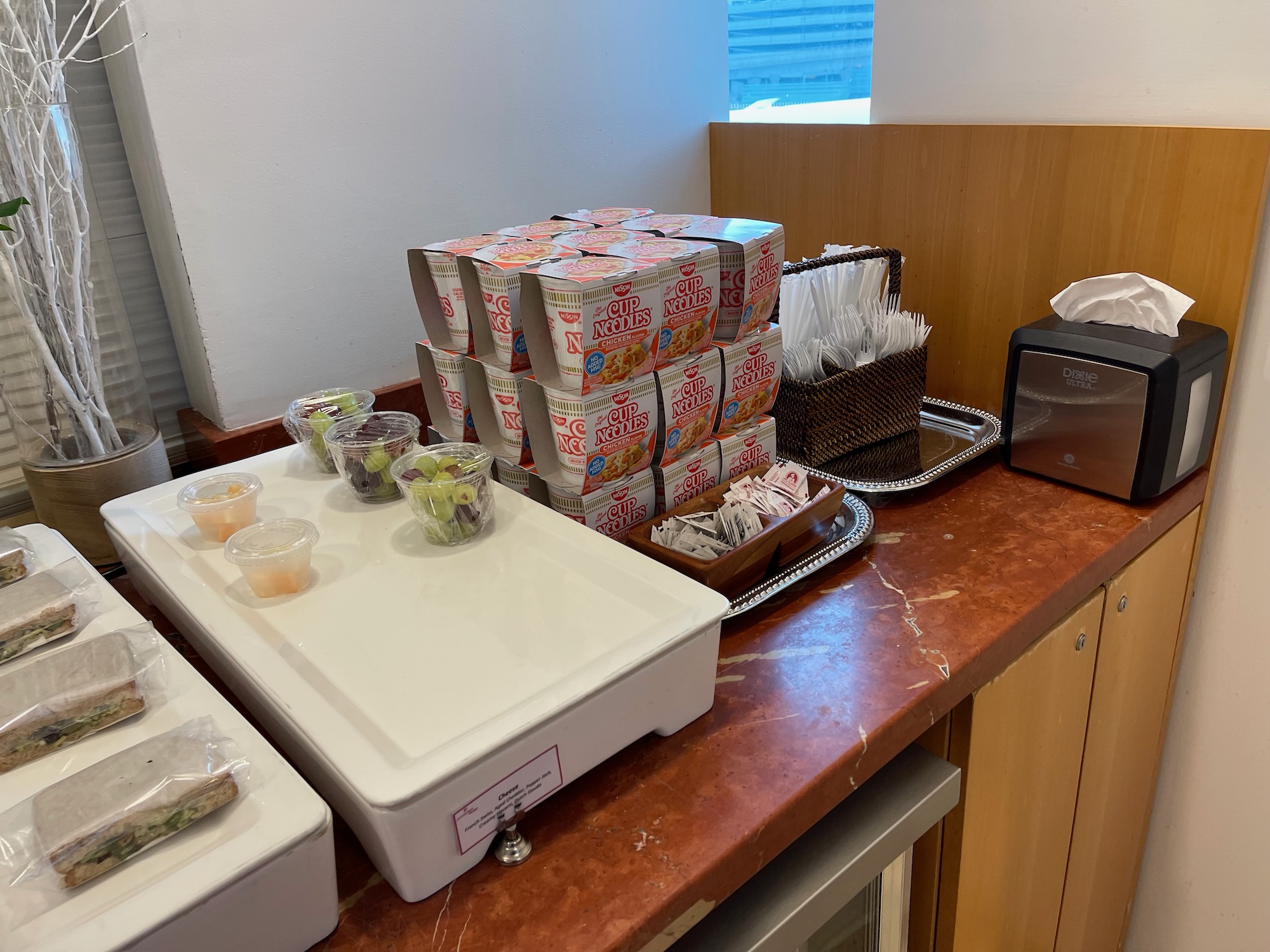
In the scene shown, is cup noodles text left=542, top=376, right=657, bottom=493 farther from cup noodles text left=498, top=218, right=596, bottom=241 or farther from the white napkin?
the white napkin

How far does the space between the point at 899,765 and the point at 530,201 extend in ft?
3.02

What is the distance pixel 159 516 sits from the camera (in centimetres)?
86

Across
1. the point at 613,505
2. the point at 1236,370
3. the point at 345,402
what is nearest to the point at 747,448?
the point at 613,505

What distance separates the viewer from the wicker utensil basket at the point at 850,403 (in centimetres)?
109

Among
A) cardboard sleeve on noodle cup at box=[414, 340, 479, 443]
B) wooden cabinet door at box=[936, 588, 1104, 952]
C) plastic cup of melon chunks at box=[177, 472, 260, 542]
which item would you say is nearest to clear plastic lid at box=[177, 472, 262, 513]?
plastic cup of melon chunks at box=[177, 472, 260, 542]

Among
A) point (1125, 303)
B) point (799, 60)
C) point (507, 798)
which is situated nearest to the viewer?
point (507, 798)

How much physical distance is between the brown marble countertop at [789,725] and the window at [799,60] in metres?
0.74

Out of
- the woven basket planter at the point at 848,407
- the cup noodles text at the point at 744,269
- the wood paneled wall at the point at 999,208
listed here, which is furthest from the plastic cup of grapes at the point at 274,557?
the wood paneled wall at the point at 999,208

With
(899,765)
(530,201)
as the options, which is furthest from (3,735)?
(530,201)

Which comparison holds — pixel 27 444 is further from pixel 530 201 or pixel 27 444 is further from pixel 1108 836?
pixel 1108 836

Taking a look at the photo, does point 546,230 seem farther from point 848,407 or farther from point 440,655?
point 440,655

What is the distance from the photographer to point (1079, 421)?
104 cm

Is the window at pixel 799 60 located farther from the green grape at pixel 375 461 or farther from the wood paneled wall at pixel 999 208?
the green grape at pixel 375 461

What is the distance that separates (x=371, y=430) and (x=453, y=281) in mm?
176
